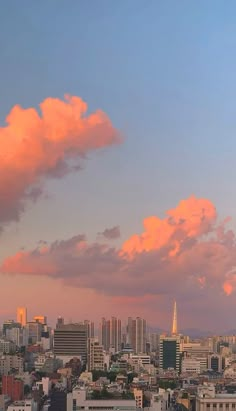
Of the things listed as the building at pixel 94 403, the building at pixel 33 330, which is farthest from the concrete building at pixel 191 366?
the building at pixel 94 403

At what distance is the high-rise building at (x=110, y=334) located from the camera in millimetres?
43688

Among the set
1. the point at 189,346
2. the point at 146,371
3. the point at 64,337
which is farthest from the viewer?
the point at 189,346

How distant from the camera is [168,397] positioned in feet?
70.9

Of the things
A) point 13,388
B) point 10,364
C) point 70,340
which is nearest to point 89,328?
point 70,340

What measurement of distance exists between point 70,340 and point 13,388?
51.2 ft

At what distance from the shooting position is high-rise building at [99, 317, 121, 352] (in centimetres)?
4369

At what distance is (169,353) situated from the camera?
39812 mm

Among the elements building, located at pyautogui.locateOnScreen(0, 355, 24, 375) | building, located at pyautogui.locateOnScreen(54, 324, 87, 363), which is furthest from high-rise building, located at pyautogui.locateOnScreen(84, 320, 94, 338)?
building, located at pyautogui.locateOnScreen(0, 355, 24, 375)

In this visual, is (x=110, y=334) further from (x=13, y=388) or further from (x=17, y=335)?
(x=13, y=388)

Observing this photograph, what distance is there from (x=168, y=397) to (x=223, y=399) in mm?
2860

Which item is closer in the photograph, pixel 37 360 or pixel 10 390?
pixel 10 390

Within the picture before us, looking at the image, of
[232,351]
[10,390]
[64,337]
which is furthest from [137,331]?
[10,390]

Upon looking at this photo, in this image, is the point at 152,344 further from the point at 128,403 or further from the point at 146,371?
the point at 128,403

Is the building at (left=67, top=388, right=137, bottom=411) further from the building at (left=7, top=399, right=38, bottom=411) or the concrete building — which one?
the concrete building
